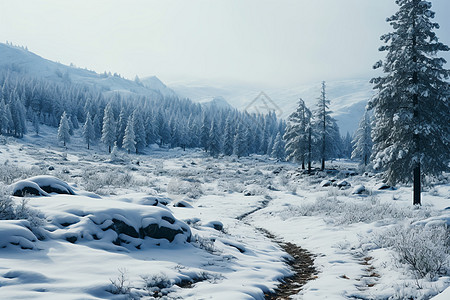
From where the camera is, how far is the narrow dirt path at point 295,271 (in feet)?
19.6

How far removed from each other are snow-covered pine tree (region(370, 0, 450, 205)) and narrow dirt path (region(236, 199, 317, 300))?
8753mm

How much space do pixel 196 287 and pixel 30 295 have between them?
2.71 m

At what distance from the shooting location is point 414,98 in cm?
1577

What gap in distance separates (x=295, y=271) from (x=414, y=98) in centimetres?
1341

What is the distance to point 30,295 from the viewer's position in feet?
12.8

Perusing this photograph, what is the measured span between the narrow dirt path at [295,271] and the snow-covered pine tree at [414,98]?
875 cm

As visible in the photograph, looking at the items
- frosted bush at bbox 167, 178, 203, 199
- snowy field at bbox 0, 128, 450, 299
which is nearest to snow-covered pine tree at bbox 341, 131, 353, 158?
frosted bush at bbox 167, 178, 203, 199

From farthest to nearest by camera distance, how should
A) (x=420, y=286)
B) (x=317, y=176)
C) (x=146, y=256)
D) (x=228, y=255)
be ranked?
(x=317, y=176) → (x=228, y=255) → (x=146, y=256) → (x=420, y=286)

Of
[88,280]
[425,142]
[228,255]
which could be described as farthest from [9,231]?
[425,142]

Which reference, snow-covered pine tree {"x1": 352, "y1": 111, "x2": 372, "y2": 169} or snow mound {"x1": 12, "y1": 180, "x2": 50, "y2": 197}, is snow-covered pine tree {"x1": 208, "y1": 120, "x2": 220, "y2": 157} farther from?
snow mound {"x1": 12, "y1": 180, "x2": 50, "y2": 197}

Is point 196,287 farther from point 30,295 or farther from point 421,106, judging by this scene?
point 421,106

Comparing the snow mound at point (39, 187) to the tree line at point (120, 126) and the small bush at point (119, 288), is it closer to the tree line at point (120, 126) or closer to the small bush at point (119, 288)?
the small bush at point (119, 288)

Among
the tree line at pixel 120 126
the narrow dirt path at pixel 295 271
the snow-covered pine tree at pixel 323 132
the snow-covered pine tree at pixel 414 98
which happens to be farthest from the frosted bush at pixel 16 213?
the tree line at pixel 120 126

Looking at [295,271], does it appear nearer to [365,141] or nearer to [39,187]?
[39,187]
